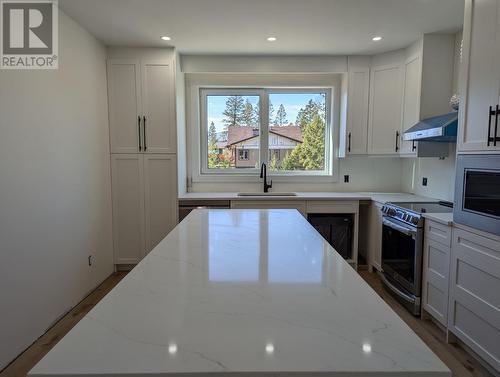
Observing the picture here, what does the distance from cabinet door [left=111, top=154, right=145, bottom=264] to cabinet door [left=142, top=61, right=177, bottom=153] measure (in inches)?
11.0

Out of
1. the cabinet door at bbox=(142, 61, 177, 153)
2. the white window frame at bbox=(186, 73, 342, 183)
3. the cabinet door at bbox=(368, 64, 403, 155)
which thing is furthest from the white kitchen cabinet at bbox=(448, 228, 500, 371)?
the cabinet door at bbox=(142, 61, 177, 153)

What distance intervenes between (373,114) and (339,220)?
51.5 inches

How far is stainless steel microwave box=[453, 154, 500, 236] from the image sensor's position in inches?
71.4

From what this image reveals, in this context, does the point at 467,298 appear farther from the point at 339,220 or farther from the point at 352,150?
the point at 352,150

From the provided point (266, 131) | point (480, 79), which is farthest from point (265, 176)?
point (480, 79)

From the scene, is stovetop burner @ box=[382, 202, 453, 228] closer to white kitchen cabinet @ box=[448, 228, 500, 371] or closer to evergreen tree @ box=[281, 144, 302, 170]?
white kitchen cabinet @ box=[448, 228, 500, 371]

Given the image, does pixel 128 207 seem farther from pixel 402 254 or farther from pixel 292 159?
pixel 402 254

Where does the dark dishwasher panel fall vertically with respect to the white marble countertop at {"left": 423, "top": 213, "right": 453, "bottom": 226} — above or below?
below

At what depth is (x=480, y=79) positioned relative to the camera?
195cm

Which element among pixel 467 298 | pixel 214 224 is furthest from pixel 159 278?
pixel 467 298

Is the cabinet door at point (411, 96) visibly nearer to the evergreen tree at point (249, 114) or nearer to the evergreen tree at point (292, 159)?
the evergreen tree at point (292, 159)

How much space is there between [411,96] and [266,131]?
173 centimetres

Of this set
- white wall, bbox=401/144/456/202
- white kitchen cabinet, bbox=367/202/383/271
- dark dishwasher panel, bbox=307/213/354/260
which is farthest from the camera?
dark dishwasher panel, bbox=307/213/354/260

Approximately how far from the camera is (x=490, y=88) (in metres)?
1.87
